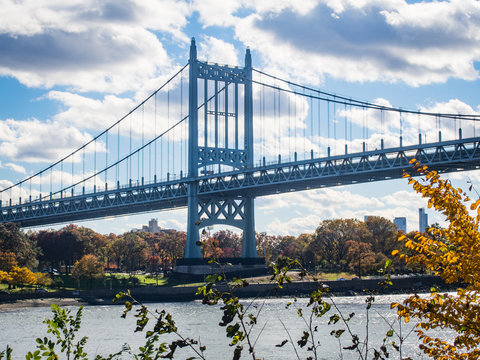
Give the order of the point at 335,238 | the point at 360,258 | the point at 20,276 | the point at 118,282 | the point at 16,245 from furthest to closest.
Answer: the point at 335,238 < the point at 360,258 < the point at 118,282 < the point at 16,245 < the point at 20,276

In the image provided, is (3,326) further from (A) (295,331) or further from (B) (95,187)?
(B) (95,187)

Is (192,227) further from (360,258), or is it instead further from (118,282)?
(360,258)

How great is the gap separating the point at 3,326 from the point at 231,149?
3840cm

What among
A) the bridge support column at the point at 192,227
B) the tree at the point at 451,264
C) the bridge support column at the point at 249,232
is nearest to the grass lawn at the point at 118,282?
the bridge support column at the point at 192,227

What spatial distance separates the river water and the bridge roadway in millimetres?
12983

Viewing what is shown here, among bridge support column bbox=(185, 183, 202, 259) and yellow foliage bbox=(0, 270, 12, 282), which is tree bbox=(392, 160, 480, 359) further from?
bridge support column bbox=(185, 183, 202, 259)

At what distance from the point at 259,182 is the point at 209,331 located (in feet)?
116

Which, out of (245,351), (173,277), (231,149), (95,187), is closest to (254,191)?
(231,149)

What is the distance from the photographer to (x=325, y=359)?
3162 centimetres

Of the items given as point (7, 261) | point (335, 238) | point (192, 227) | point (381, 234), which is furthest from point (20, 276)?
point (381, 234)

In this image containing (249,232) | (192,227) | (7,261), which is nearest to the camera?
(7,261)

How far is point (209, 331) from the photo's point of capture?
43.6 m

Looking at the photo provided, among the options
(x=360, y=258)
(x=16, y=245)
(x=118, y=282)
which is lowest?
(x=118, y=282)

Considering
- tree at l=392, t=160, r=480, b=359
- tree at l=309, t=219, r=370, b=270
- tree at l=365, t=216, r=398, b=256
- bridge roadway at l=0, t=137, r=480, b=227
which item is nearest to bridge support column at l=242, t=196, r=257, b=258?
bridge roadway at l=0, t=137, r=480, b=227
